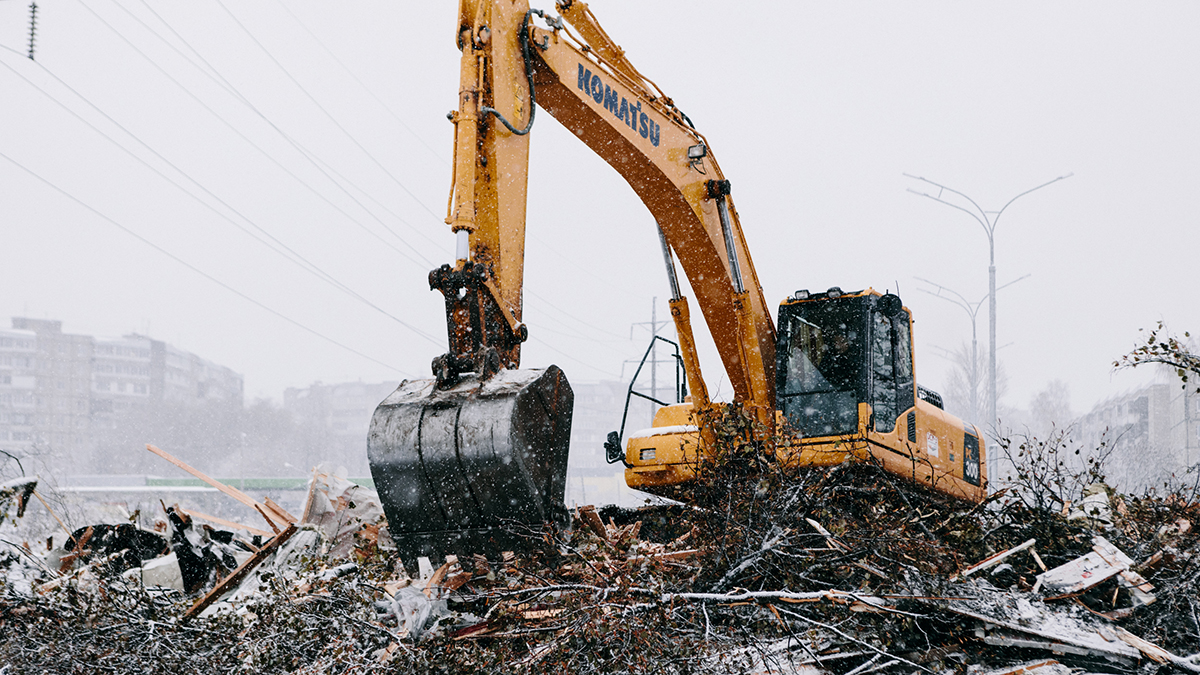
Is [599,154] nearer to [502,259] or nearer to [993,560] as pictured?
[502,259]

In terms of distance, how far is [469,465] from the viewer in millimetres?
4477

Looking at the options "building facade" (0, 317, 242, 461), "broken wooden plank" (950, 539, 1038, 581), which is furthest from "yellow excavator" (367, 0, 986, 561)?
"building facade" (0, 317, 242, 461)

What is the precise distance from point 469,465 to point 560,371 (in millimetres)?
771

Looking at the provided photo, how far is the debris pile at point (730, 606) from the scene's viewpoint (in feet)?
14.9

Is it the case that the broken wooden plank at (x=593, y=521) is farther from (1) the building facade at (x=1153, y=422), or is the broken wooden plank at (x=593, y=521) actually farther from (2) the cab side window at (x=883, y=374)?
(1) the building facade at (x=1153, y=422)

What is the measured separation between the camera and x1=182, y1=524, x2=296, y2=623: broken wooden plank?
6082 millimetres

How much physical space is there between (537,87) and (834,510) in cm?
343

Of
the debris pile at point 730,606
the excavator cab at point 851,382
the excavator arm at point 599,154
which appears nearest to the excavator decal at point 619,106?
the excavator arm at point 599,154

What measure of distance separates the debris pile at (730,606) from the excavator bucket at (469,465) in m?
0.16

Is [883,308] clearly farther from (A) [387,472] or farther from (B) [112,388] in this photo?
(B) [112,388]

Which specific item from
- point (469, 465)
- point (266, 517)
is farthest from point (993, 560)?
point (266, 517)

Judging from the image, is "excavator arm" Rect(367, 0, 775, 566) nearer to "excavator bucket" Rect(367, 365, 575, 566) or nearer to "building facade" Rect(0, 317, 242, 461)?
"excavator bucket" Rect(367, 365, 575, 566)

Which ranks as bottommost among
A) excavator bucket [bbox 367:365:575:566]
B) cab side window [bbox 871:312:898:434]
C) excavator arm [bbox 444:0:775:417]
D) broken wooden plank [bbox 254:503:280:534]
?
broken wooden plank [bbox 254:503:280:534]

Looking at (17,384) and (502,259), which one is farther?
(17,384)
